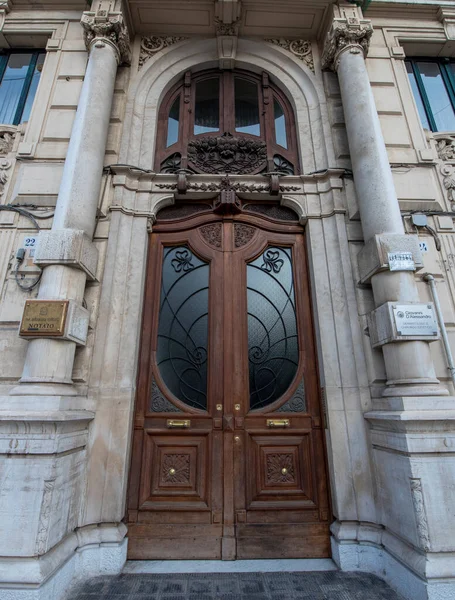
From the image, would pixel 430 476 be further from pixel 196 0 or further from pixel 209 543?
pixel 196 0

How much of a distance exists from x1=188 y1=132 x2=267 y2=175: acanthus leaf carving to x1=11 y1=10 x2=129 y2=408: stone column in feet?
4.63

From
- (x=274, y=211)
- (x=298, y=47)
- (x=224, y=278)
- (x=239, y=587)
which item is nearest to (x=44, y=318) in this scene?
(x=224, y=278)

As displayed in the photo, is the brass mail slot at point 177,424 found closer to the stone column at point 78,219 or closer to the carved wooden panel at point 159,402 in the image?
the carved wooden panel at point 159,402

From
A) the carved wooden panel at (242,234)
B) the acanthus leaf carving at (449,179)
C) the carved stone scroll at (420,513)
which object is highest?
the acanthus leaf carving at (449,179)

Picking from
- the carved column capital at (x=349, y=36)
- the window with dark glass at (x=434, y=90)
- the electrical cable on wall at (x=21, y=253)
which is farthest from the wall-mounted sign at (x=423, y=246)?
the electrical cable on wall at (x=21, y=253)

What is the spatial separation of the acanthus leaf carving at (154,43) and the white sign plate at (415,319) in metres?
5.90

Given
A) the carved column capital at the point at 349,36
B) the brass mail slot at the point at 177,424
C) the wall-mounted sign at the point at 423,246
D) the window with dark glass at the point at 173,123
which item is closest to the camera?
the brass mail slot at the point at 177,424

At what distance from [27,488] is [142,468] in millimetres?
1324

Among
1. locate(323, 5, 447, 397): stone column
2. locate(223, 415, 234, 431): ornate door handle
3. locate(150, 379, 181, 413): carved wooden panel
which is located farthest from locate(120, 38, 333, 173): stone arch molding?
locate(223, 415, 234, 431): ornate door handle

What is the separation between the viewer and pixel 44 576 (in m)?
2.88

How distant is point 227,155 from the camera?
5.49 metres

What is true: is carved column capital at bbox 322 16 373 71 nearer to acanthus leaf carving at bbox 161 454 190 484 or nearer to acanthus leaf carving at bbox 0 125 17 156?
acanthus leaf carving at bbox 0 125 17 156

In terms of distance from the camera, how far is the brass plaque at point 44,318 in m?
3.60

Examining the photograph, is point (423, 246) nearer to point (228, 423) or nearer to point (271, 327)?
point (271, 327)
